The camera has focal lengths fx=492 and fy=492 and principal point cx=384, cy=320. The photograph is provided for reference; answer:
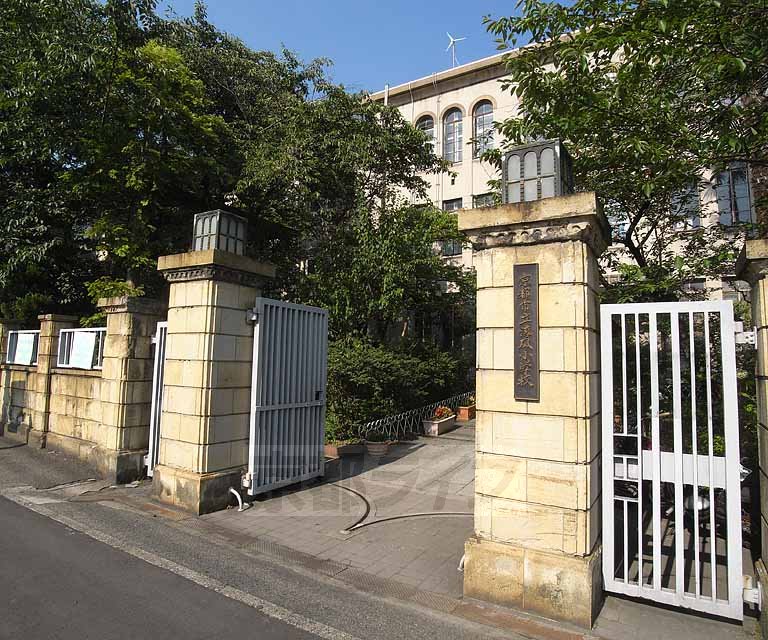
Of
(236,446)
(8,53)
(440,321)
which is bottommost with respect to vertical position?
(236,446)

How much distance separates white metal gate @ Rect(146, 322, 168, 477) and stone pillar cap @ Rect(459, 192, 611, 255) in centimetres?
550

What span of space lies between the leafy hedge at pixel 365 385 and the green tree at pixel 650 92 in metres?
6.61

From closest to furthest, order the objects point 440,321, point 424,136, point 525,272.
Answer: point 525,272, point 424,136, point 440,321

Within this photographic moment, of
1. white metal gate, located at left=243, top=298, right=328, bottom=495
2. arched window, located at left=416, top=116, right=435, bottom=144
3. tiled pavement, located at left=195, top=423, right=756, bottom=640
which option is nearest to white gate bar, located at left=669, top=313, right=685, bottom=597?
tiled pavement, located at left=195, top=423, right=756, bottom=640

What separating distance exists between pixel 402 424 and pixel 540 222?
31.1 ft

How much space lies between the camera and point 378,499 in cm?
741

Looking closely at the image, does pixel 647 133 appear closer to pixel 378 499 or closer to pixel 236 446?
Answer: pixel 378 499

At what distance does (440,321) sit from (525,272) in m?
17.2

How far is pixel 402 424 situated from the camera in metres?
13.1

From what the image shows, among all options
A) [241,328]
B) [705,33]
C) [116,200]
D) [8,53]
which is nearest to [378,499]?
[241,328]

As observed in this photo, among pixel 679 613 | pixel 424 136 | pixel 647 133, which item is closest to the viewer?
pixel 679 613

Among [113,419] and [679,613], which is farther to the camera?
[113,419]

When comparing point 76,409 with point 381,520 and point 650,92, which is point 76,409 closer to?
point 381,520

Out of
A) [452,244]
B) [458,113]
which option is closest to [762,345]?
[452,244]
